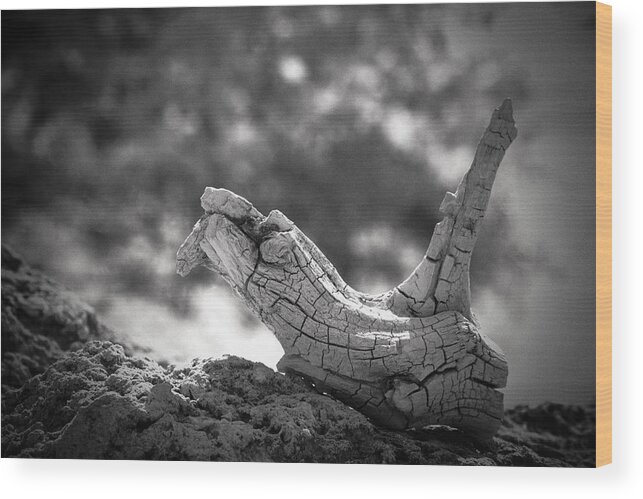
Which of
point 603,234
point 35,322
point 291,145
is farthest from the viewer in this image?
point 35,322

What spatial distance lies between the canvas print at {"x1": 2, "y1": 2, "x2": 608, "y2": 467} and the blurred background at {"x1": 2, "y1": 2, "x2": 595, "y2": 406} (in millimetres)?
12

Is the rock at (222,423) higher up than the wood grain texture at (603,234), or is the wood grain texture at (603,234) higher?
the wood grain texture at (603,234)

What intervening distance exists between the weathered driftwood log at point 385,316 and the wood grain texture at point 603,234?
1.62 feet

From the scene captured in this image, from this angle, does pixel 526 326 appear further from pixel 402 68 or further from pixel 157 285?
pixel 157 285

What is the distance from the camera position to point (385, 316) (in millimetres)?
3740

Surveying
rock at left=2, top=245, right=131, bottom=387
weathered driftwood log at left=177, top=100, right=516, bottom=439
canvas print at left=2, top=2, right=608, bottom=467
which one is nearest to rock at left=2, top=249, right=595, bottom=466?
canvas print at left=2, top=2, right=608, bottom=467

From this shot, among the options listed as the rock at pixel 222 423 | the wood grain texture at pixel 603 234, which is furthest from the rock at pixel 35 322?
the wood grain texture at pixel 603 234

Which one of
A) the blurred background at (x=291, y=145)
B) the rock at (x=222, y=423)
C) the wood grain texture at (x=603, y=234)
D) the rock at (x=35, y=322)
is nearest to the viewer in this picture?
the rock at (x=222, y=423)

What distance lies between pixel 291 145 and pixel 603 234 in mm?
1658

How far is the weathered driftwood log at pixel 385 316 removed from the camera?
12.0 feet

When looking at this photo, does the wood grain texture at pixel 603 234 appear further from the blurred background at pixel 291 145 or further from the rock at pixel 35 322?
the rock at pixel 35 322

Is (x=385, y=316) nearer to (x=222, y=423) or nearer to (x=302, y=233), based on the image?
(x=302, y=233)

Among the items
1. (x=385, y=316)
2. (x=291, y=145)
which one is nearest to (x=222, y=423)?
(x=385, y=316)

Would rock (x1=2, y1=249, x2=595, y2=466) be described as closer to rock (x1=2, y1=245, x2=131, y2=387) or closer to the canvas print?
the canvas print
